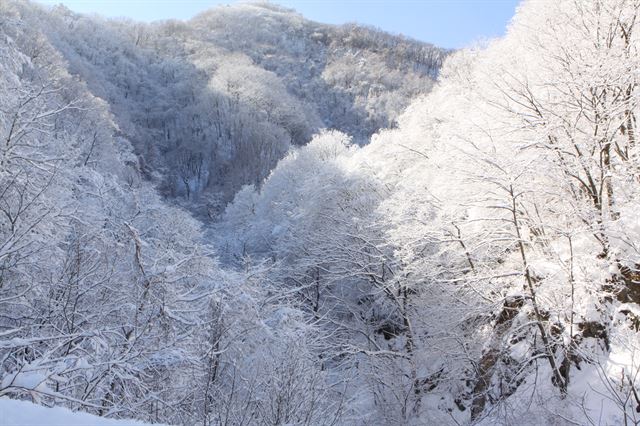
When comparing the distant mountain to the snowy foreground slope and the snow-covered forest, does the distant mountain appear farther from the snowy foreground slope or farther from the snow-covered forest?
the snowy foreground slope

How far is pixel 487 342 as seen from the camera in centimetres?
966

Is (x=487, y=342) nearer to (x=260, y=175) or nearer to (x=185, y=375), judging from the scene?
(x=185, y=375)

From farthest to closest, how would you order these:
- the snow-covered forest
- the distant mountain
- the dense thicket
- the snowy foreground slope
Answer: the distant mountain
the dense thicket
the snow-covered forest
the snowy foreground slope

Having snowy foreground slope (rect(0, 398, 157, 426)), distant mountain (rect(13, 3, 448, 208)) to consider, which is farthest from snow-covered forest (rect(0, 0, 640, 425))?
distant mountain (rect(13, 3, 448, 208))

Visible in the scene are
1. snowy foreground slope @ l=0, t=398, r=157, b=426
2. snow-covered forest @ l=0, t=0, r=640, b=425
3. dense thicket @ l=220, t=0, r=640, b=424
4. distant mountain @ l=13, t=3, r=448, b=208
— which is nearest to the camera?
snowy foreground slope @ l=0, t=398, r=157, b=426

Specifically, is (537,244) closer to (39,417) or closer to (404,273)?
(404,273)

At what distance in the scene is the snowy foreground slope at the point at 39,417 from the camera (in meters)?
1.98

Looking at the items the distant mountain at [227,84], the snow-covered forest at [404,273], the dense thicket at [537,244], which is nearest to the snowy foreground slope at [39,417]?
the snow-covered forest at [404,273]

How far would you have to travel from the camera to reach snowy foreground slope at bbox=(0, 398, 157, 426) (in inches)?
78.1

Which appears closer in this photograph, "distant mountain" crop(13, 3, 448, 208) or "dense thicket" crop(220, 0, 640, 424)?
"dense thicket" crop(220, 0, 640, 424)

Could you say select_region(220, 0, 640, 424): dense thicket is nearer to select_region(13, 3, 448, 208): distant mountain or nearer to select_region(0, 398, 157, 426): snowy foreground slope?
select_region(0, 398, 157, 426): snowy foreground slope

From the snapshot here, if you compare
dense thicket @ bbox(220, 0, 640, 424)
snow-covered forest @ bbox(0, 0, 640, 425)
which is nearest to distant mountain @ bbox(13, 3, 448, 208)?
snow-covered forest @ bbox(0, 0, 640, 425)

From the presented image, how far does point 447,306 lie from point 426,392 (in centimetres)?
293

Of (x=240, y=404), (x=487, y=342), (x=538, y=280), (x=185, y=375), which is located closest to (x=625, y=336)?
(x=538, y=280)
